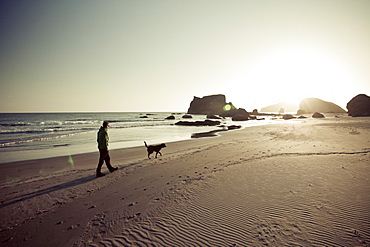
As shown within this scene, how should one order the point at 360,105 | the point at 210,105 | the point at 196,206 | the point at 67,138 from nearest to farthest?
the point at 196,206 < the point at 67,138 < the point at 360,105 < the point at 210,105

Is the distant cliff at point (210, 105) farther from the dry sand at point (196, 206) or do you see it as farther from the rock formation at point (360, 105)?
the dry sand at point (196, 206)

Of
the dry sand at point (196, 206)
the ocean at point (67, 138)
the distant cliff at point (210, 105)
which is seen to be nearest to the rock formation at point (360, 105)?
the ocean at point (67, 138)

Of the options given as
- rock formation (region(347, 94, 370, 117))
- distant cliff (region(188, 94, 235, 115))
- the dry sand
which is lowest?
the dry sand

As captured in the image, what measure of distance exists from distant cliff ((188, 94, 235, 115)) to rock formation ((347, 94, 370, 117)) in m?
86.5

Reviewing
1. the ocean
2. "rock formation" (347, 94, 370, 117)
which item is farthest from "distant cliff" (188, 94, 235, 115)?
the ocean

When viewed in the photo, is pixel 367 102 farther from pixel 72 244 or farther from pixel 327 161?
pixel 72 244

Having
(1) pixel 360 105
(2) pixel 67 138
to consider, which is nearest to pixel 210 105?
(1) pixel 360 105

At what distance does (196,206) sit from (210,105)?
A: 16615cm

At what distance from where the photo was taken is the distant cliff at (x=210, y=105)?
164875mm

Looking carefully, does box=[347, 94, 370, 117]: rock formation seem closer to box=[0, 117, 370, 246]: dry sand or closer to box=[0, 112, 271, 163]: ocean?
box=[0, 112, 271, 163]: ocean

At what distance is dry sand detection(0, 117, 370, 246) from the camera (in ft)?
12.9

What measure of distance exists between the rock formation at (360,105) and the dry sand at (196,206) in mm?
99756

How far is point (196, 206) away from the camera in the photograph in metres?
5.32

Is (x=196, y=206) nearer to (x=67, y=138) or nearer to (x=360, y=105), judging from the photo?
(x=67, y=138)
